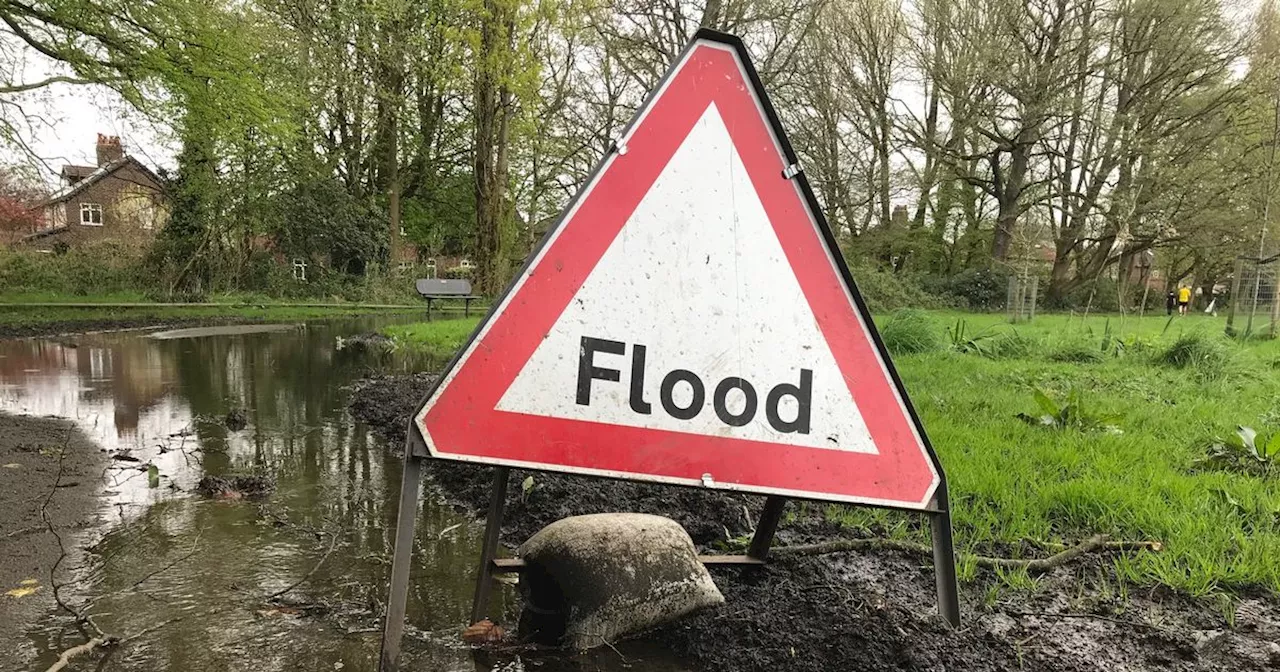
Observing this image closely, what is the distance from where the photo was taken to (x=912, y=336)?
9258 mm

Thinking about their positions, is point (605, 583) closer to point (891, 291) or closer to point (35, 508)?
point (35, 508)

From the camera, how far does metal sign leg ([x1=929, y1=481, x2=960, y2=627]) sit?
5.91ft

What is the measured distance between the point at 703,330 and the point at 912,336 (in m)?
8.22

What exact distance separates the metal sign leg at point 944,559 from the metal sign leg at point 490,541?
47.0 inches

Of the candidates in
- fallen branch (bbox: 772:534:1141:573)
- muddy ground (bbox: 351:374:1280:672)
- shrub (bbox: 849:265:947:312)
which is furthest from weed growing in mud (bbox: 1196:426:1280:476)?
shrub (bbox: 849:265:947:312)

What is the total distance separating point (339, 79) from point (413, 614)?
23.4 metres

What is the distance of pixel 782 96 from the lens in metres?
20.0

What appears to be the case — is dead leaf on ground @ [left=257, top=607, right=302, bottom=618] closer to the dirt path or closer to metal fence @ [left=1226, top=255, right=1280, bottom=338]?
the dirt path

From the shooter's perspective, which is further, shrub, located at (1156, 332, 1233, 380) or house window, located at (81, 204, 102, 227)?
house window, located at (81, 204, 102, 227)

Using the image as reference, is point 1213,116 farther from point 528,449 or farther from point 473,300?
point 528,449

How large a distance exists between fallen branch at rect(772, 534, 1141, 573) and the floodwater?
93 centimetres

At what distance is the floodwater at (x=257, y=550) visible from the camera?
2.16 m

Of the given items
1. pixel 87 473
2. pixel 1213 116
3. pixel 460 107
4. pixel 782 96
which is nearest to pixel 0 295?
pixel 460 107

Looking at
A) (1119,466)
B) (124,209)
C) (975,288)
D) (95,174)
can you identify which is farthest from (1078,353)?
(95,174)
